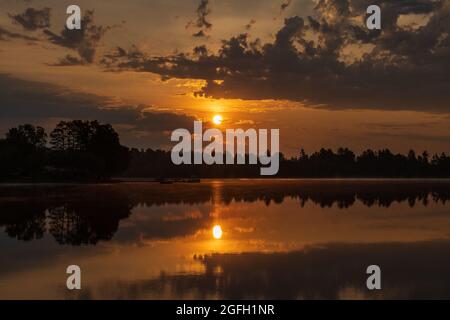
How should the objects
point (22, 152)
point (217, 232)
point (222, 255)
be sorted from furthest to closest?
point (22, 152)
point (217, 232)
point (222, 255)

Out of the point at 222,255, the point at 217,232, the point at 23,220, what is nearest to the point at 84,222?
the point at 23,220

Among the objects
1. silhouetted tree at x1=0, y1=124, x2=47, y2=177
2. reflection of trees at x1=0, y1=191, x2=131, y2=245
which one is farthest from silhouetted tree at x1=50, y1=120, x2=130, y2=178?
reflection of trees at x1=0, y1=191, x2=131, y2=245

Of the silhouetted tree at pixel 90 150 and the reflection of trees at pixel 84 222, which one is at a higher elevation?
the silhouetted tree at pixel 90 150

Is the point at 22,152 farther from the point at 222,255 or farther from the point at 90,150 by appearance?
the point at 222,255

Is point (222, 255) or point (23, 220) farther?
point (23, 220)

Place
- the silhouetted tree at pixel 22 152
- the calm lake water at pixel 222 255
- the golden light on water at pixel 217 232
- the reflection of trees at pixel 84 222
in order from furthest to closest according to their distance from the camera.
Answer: the silhouetted tree at pixel 22 152 < the golden light on water at pixel 217 232 < the reflection of trees at pixel 84 222 < the calm lake water at pixel 222 255

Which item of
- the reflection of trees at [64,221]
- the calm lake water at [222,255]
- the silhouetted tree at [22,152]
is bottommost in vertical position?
the calm lake water at [222,255]

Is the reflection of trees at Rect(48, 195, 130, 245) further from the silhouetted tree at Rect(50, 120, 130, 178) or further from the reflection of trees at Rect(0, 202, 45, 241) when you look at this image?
the silhouetted tree at Rect(50, 120, 130, 178)

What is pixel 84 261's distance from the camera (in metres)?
24.8

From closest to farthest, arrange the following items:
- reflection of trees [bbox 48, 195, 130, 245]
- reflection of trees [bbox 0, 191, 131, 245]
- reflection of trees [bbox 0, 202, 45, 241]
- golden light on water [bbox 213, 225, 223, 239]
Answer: reflection of trees [bbox 48, 195, 130, 245], reflection of trees [bbox 0, 191, 131, 245], reflection of trees [bbox 0, 202, 45, 241], golden light on water [bbox 213, 225, 223, 239]

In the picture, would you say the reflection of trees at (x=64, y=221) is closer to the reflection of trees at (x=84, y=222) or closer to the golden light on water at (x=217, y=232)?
the reflection of trees at (x=84, y=222)

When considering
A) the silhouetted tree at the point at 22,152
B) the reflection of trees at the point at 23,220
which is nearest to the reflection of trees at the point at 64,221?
the reflection of trees at the point at 23,220

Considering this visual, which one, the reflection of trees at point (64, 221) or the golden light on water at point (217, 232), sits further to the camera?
the golden light on water at point (217, 232)

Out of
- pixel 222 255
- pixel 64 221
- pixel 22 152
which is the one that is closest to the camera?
pixel 222 255
